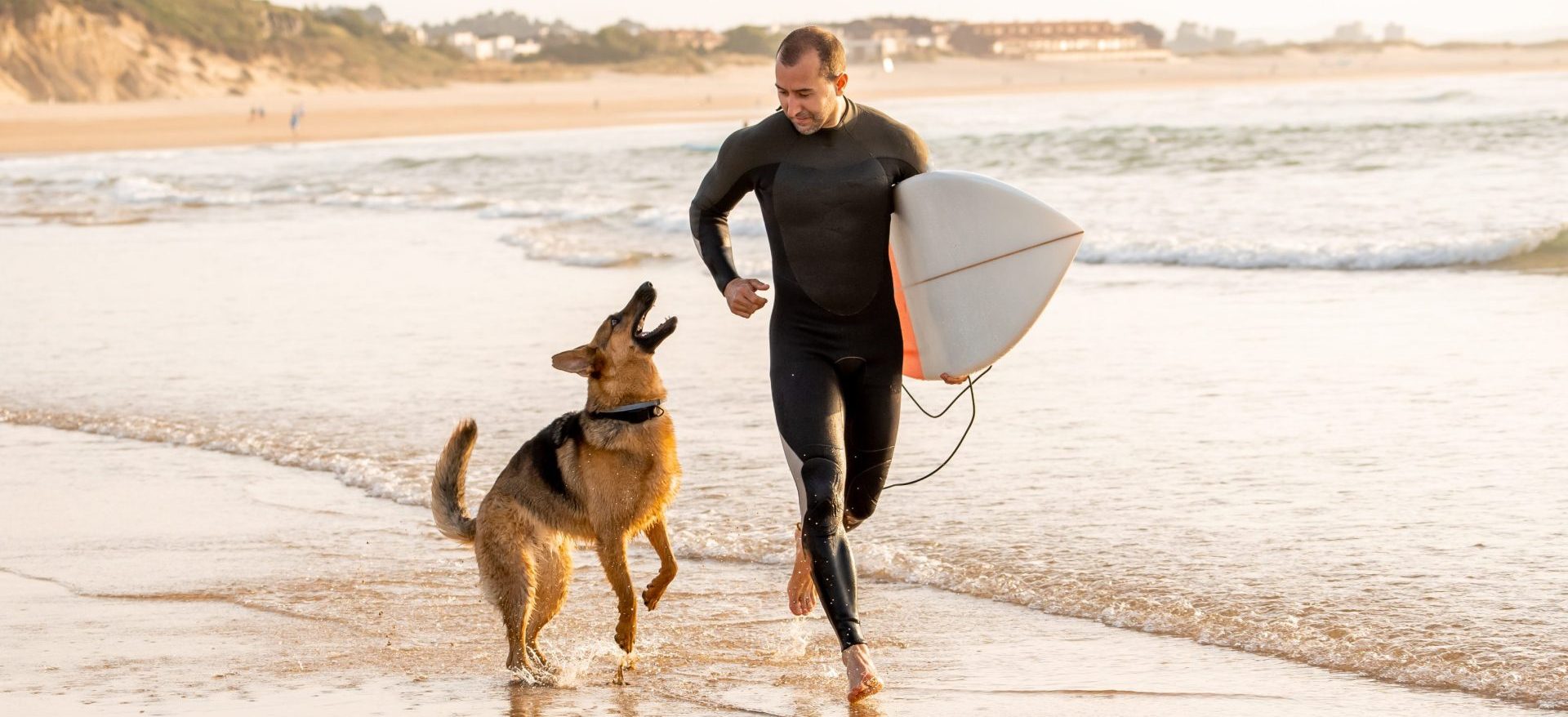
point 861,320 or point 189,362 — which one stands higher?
point 861,320

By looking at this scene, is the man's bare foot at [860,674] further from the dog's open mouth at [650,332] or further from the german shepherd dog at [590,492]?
the dog's open mouth at [650,332]

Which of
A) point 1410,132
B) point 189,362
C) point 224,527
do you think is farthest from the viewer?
point 1410,132

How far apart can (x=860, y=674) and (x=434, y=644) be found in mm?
1547

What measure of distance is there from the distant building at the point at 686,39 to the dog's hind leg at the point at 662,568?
322 ft

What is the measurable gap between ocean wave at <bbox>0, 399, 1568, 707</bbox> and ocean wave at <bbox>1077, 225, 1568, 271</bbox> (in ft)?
28.4

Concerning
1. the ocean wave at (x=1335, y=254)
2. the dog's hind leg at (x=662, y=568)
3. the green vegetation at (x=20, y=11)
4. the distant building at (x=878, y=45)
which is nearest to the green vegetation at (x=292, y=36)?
the green vegetation at (x=20, y=11)

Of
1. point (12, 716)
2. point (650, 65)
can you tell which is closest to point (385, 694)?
point (12, 716)

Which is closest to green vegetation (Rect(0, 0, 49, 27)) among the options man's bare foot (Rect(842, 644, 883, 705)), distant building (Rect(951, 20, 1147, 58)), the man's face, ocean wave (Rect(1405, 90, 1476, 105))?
ocean wave (Rect(1405, 90, 1476, 105))

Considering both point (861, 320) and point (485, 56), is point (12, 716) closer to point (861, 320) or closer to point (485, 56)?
point (861, 320)

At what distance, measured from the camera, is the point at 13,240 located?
19.0m

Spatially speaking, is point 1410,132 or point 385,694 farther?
point 1410,132

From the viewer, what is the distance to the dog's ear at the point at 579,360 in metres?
4.60

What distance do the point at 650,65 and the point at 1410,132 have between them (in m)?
65.4

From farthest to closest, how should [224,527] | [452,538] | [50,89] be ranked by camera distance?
[50,89] < [224,527] < [452,538]
